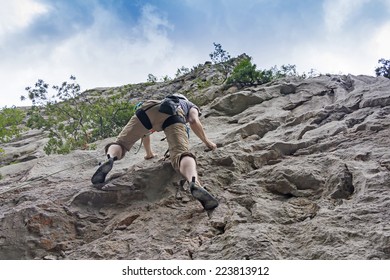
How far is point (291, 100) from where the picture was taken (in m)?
11.3

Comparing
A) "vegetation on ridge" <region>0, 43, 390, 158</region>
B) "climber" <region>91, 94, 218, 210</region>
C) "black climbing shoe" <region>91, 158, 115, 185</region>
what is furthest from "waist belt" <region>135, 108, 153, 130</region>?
"vegetation on ridge" <region>0, 43, 390, 158</region>

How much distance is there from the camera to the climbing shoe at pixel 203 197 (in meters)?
5.45

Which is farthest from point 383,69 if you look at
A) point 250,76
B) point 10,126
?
point 10,126

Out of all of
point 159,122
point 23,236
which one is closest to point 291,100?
point 159,122

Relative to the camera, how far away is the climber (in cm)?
643

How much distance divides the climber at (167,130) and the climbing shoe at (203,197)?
491 mm

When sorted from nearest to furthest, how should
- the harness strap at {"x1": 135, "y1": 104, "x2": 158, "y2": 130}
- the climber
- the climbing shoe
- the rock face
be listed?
the rock face → the climbing shoe → the climber → the harness strap at {"x1": 135, "y1": 104, "x2": 158, "y2": 130}

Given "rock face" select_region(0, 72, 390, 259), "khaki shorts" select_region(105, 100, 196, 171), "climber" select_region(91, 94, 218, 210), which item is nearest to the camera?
"rock face" select_region(0, 72, 390, 259)

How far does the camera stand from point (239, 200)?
231 inches

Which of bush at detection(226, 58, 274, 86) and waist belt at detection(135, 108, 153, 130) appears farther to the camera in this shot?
bush at detection(226, 58, 274, 86)

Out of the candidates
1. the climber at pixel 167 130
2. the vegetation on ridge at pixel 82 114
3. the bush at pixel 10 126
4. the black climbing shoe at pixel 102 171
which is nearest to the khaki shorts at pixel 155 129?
the climber at pixel 167 130

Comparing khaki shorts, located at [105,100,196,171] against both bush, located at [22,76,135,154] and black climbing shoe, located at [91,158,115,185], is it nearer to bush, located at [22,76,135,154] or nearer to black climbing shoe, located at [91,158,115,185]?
black climbing shoe, located at [91,158,115,185]

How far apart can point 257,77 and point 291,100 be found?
3.72m

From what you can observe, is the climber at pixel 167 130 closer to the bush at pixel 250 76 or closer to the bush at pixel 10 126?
Result: the bush at pixel 250 76
